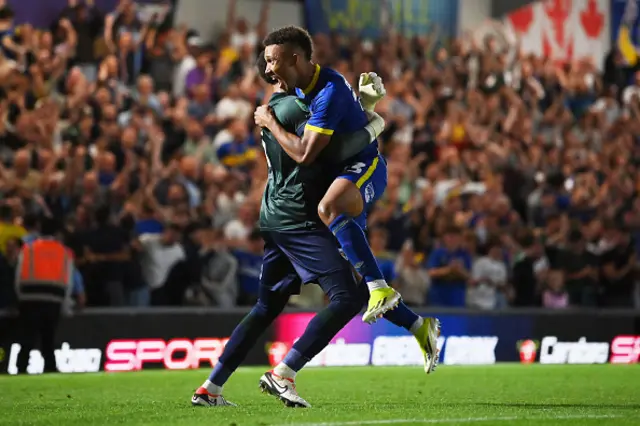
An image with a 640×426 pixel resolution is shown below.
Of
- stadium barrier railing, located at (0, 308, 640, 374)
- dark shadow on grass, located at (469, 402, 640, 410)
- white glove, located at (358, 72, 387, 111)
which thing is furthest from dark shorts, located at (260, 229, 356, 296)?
stadium barrier railing, located at (0, 308, 640, 374)

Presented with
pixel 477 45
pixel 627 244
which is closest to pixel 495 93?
pixel 477 45

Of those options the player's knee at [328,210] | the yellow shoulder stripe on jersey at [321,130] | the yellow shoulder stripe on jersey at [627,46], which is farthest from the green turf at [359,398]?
the yellow shoulder stripe on jersey at [627,46]

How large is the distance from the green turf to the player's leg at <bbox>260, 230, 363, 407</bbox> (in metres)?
0.21

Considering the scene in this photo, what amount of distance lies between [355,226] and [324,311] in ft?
1.93

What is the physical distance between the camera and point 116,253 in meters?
15.2

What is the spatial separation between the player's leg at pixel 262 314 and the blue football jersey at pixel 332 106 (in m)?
0.89

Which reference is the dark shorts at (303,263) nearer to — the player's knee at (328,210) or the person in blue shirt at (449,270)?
the player's knee at (328,210)

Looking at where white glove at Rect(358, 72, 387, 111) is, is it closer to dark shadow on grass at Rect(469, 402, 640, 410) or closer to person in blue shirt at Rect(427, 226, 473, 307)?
dark shadow on grass at Rect(469, 402, 640, 410)

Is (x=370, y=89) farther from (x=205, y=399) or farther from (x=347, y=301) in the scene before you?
(x=205, y=399)

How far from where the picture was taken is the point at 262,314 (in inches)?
331

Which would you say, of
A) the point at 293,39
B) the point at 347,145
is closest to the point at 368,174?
the point at 347,145

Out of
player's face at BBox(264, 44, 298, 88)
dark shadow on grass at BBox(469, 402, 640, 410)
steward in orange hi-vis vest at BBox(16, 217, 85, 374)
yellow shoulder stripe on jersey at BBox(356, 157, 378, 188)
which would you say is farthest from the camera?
steward in orange hi-vis vest at BBox(16, 217, 85, 374)

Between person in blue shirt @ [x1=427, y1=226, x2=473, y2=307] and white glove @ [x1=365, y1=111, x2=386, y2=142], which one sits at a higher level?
white glove @ [x1=365, y1=111, x2=386, y2=142]

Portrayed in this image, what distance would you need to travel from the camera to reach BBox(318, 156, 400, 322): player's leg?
8102mm
